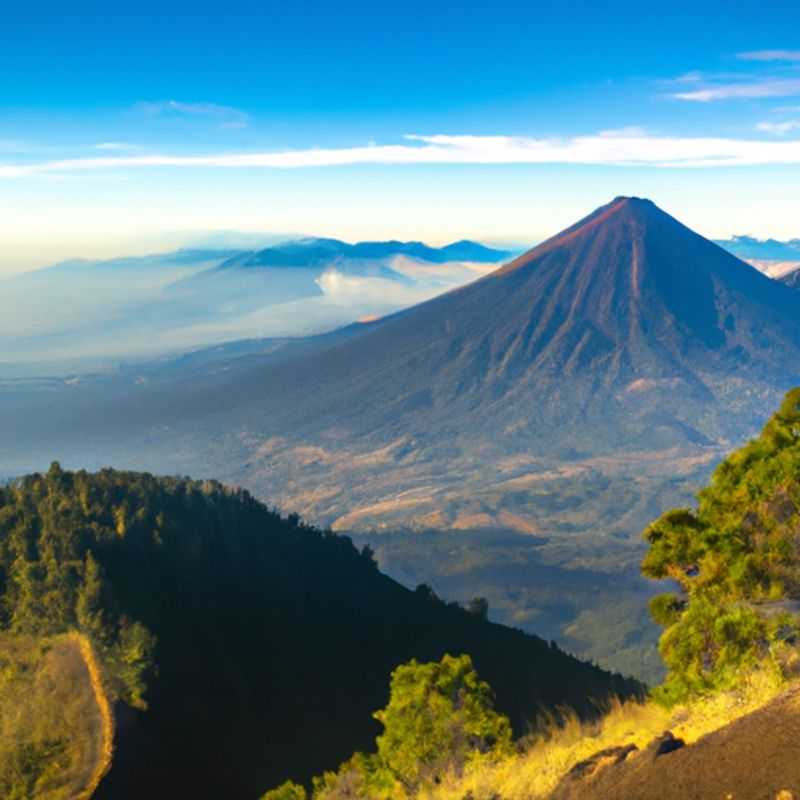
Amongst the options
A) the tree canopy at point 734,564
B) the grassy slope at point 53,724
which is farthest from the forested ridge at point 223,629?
the tree canopy at point 734,564

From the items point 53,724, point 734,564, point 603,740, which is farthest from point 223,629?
point 603,740

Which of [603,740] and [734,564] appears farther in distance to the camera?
[734,564]

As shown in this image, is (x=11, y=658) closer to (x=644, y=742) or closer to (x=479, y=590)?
(x=644, y=742)

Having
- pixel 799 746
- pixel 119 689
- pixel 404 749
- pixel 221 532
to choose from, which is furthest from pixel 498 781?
pixel 221 532

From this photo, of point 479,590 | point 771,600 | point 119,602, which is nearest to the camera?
point 771,600

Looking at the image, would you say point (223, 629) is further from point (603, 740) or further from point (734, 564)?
point (603, 740)

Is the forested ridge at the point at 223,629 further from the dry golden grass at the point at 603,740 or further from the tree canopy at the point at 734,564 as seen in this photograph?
the tree canopy at the point at 734,564

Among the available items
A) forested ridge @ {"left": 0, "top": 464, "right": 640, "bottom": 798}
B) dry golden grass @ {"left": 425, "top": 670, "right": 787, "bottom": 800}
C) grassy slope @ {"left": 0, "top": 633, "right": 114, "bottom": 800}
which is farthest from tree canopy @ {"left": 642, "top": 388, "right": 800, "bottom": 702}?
grassy slope @ {"left": 0, "top": 633, "right": 114, "bottom": 800}
